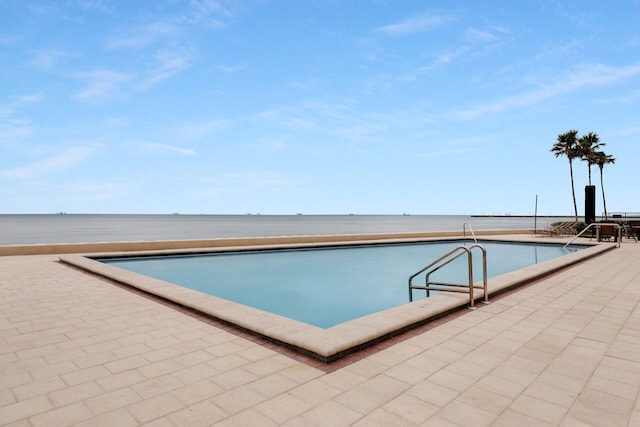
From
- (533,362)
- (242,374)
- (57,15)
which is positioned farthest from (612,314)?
(57,15)

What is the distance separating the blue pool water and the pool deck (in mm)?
3425

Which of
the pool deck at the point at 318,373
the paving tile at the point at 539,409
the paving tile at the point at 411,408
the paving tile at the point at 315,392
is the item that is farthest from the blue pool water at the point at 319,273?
the paving tile at the point at 539,409

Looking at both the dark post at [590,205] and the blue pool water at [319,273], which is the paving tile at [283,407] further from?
the dark post at [590,205]

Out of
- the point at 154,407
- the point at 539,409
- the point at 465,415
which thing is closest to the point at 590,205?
the point at 539,409

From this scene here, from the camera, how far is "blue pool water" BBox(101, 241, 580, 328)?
8.66m

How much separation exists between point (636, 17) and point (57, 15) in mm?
16954

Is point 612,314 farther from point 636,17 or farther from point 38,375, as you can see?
point 636,17

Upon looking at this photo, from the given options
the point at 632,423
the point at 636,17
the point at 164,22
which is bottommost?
the point at 632,423

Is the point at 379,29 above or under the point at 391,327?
above

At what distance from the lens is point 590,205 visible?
22.6 m

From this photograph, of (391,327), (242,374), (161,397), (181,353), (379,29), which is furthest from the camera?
(379,29)

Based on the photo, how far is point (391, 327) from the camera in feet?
14.0

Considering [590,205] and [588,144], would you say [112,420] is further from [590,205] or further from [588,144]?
[588,144]

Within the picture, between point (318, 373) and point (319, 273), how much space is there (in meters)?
8.98
